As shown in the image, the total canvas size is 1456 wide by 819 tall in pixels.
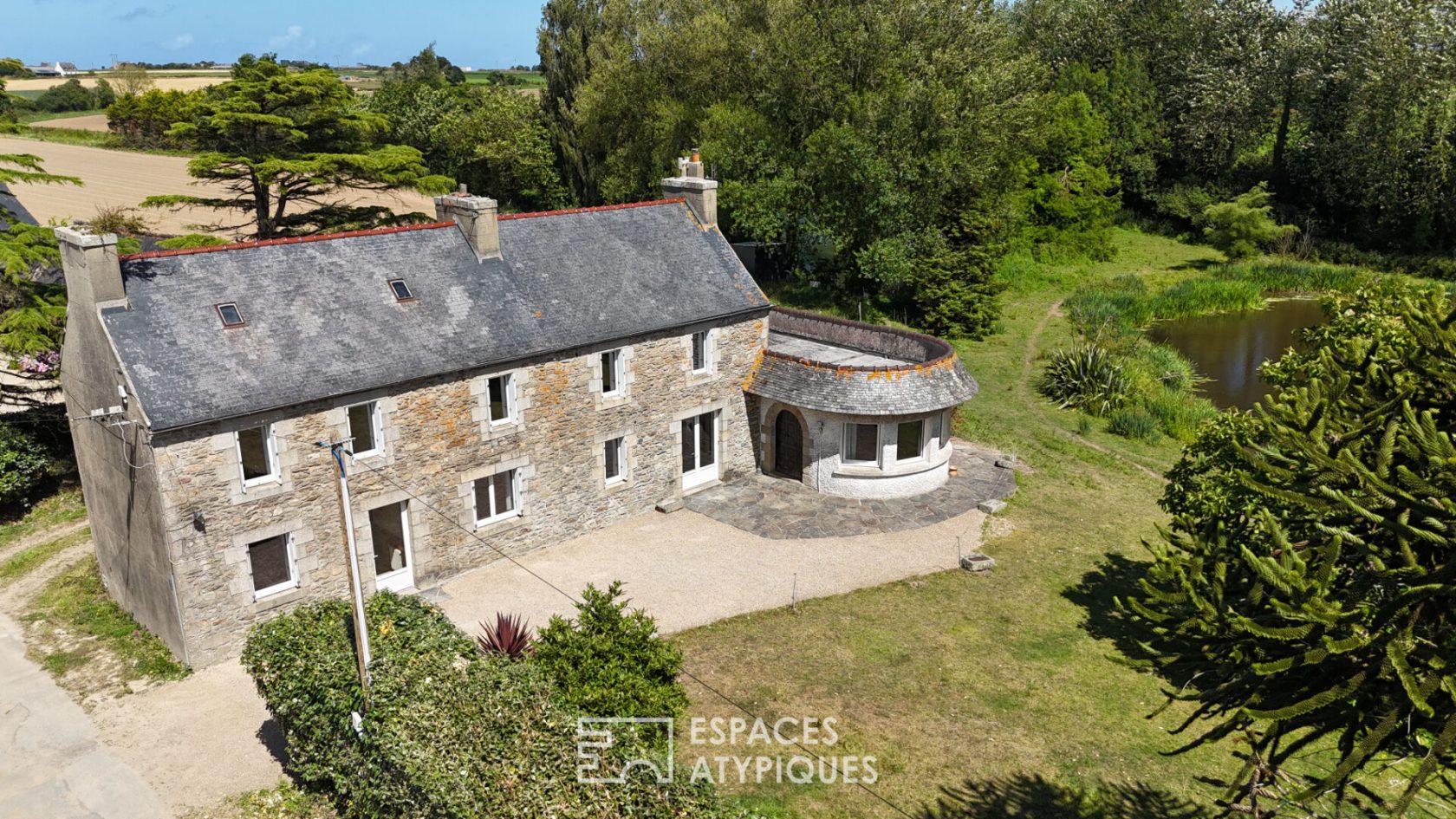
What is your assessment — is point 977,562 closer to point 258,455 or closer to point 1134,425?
point 1134,425

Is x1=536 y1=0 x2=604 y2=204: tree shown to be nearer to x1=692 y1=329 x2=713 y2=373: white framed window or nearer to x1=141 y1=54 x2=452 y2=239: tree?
x1=141 y1=54 x2=452 y2=239: tree

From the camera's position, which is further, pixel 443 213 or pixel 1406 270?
pixel 1406 270

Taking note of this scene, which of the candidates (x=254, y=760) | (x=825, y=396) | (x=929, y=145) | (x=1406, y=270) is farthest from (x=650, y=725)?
(x=1406, y=270)

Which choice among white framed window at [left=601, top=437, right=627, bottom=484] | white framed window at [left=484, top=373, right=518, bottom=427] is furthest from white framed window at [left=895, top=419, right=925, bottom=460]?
white framed window at [left=484, top=373, right=518, bottom=427]

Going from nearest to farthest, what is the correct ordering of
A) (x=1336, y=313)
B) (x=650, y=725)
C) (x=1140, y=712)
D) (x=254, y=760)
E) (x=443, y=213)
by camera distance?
(x=650, y=725)
(x=254, y=760)
(x=1140, y=712)
(x=1336, y=313)
(x=443, y=213)

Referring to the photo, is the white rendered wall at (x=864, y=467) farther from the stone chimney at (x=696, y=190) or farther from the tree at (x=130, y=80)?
the tree at (x=130, y=80)

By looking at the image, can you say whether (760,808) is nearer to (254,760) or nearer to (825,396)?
(254,760)

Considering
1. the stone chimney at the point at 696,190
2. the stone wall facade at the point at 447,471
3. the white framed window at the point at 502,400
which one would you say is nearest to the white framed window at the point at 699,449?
the stone wall facade at the point at 447,471
